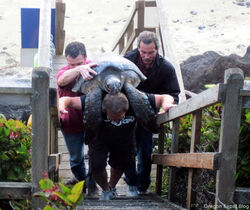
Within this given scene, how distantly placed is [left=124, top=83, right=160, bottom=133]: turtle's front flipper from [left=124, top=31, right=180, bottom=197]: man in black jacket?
673 millimetres

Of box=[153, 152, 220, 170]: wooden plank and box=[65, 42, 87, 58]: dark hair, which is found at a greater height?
box=[65, 42, 87, 58]: dark hair

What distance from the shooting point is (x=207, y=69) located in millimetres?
11070

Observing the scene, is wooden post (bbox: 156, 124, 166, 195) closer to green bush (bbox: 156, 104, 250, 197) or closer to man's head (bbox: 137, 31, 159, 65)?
green bush (bbox: 156, 104, 250, 197)

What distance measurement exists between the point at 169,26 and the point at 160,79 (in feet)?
60.2

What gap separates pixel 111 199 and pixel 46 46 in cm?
262

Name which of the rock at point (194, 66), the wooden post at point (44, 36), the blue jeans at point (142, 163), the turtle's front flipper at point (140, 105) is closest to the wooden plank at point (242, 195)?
the turtle's front flipper at point (140, 105)

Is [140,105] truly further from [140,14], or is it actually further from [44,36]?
[140,14]

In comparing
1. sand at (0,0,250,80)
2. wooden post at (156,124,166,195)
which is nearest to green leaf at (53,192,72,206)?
wooden post at (156,124,166,195)

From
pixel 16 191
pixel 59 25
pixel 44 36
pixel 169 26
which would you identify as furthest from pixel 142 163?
pixel 169 26

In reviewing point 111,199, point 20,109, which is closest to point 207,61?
point 20,109

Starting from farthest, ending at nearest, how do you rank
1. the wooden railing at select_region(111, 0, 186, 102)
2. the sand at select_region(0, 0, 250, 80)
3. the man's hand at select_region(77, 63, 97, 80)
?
1. the sand at select_region(0, 0, 250, 80)
2. the wooden railing at select_region(111, 0, 186, 102)
3. the man's hand at select_region(77, 63, 97, 80)

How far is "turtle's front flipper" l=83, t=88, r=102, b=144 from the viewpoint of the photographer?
3754mm

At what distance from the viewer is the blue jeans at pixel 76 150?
14.8 ft

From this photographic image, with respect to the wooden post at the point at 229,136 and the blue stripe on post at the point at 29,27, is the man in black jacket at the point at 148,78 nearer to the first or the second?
the wooden post at the point at 229,136
